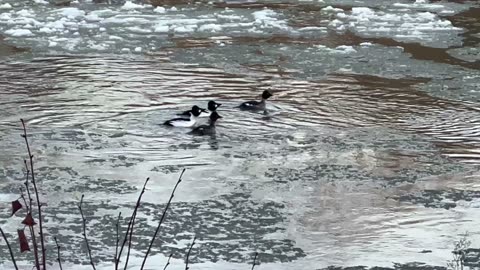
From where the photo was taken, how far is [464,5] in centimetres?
1855

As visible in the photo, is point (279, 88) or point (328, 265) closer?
point (328, 265)

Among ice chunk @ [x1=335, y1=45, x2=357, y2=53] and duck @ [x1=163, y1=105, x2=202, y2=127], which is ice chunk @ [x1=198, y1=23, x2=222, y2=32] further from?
duck @ [x1=163, y1=105, x2=202, y2=127]

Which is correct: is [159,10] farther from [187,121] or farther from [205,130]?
[205,130]

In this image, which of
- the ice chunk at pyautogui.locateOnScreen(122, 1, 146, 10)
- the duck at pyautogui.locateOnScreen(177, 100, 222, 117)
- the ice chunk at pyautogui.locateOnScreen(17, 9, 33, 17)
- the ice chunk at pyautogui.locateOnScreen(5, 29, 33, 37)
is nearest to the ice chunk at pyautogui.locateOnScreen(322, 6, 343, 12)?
the ice chunk at pyautogui.locateOnScreen(122, 1, 146, 10)

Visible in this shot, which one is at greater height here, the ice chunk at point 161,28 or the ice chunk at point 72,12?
the ice chunk at point 72,12

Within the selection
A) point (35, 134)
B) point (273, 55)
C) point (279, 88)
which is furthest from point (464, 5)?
point (35, 134)

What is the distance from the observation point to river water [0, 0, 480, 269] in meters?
7.25

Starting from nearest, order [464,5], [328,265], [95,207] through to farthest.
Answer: [328,265], [95,207], [464,5]

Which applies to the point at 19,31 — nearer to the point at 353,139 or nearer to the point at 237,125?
the point at 237,125

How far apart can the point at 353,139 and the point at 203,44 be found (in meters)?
5.27

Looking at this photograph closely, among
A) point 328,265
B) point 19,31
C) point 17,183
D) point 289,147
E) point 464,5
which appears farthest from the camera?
point 464,5

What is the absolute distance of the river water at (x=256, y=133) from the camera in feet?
23.8

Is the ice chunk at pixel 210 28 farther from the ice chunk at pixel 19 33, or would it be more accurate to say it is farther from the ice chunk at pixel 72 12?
the ice chunk at pixel 19 33

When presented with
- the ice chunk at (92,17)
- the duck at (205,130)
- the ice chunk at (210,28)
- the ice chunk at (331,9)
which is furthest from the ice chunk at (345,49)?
the ice chunk at (92,17)
